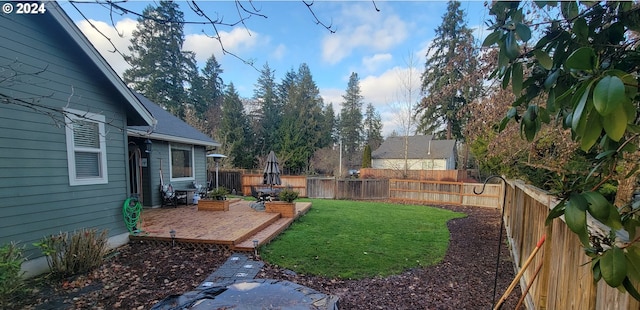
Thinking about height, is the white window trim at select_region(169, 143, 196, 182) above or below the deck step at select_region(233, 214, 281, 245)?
above

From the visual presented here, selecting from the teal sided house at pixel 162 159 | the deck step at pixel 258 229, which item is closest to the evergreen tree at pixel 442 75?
the deck step at pixel 258 229

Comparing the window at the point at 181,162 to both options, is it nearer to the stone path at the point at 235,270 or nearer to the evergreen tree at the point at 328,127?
the stone path at the point at 235,270

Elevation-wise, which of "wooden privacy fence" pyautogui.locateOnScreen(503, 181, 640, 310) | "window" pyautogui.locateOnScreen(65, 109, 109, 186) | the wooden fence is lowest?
the wooden fence

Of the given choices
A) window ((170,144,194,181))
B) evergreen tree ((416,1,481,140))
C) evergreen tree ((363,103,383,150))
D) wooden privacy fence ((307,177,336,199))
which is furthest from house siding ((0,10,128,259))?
evergreen tree ((363,103,383,150))

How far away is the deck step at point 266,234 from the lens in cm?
515

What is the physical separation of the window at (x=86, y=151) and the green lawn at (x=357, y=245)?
135 inches

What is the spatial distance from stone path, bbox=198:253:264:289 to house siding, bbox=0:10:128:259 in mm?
2543

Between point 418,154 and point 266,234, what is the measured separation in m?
22.4

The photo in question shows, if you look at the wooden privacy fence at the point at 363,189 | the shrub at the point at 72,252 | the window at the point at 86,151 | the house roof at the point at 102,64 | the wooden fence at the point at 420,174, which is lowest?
the wooden privacy fence at the point at 363,189

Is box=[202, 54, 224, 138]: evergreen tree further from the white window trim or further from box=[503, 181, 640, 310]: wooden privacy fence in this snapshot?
box=[503, 181, 640, 310]: wooden privacy fence

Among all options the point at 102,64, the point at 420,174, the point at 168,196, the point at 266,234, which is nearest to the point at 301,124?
the point at 420,174

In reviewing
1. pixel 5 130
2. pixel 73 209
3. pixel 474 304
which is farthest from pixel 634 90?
pixel 73 209

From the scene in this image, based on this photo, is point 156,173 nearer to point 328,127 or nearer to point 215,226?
point 215,226

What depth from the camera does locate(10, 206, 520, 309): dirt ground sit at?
135 inches
